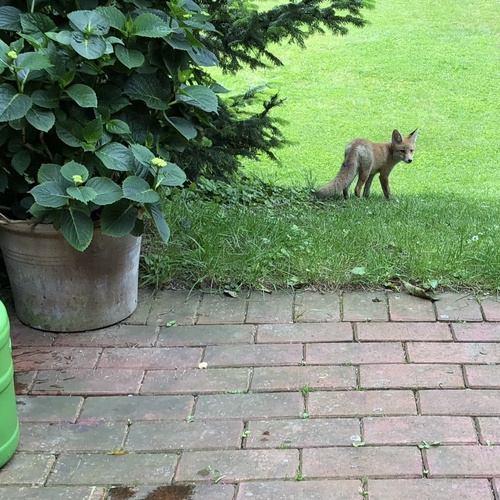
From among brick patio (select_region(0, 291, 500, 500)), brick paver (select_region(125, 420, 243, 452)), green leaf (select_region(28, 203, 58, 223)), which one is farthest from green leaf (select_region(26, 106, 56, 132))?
brick paver (select_region(125, 420, 243, 452))

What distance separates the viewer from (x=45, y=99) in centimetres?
315

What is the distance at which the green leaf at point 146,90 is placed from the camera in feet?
11.1

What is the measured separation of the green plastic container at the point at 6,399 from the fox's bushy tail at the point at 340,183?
5.36 m

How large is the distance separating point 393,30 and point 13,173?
1668 centimetres

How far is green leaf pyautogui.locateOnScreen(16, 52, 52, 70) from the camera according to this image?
2.96 m

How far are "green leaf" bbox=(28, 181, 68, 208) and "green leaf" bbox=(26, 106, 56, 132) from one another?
24cm

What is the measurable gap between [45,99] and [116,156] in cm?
38

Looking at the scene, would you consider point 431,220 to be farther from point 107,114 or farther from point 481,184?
point 481,184

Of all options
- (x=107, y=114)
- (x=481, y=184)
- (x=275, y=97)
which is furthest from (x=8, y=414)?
(x=481, y=184)

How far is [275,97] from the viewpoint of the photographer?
6734mm

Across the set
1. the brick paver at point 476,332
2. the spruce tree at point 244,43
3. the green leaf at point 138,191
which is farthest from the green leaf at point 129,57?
the spruce tree at point 244,43

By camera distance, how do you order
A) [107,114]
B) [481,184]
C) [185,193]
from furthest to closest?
[481,184] → [185,193] → [107,114]

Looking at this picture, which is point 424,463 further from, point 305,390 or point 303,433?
point 305,390

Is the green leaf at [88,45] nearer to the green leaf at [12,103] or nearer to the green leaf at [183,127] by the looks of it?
the green leaf at [12,103]
